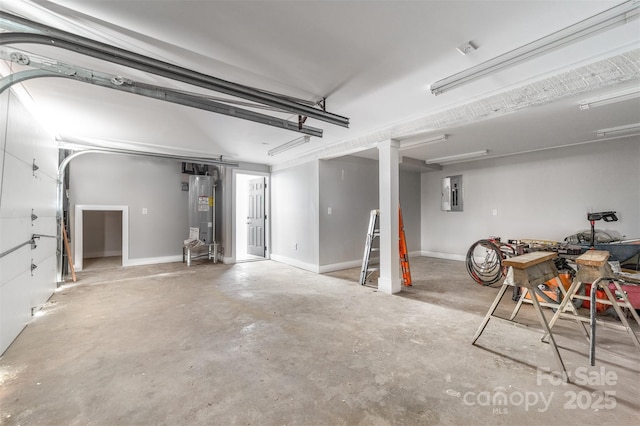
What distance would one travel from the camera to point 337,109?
10.5 feet

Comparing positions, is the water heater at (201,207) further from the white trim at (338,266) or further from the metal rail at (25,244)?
the white trim at (338,266)

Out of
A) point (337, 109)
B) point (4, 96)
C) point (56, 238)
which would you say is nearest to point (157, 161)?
point (56, 238)

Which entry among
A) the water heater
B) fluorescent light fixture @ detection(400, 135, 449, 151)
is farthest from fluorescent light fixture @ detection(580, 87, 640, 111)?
the water heater

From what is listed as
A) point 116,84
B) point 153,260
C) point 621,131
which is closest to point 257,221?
point 153,260

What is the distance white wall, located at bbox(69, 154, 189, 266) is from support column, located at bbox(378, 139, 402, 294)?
511cm

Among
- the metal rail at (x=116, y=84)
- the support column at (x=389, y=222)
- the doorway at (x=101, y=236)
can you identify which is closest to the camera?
the metal rail at (x=116, y=84)

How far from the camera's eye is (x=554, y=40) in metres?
1.82

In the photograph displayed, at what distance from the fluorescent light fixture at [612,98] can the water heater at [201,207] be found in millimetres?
6709

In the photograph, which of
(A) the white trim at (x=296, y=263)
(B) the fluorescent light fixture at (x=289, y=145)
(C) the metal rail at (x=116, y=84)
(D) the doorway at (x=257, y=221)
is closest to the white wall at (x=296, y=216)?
(A) the white trim at (x=296, y=263)

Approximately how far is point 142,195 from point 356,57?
6112 millimetres

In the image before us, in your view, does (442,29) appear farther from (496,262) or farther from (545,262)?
(496,262)

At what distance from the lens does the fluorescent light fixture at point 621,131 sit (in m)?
3.56

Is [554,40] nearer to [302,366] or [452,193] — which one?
[302,366]

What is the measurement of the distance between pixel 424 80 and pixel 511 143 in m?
3.14
